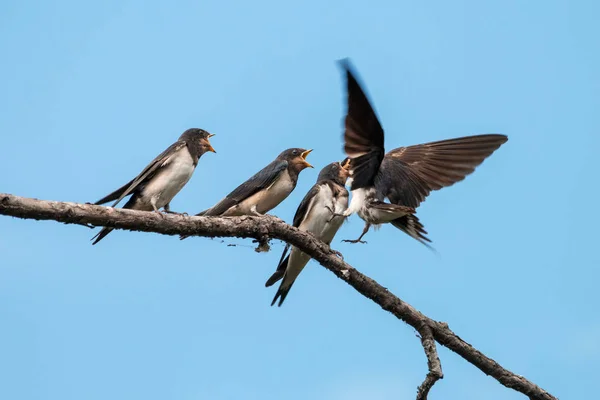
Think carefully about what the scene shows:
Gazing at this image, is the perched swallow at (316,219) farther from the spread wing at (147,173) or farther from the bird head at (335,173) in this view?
the spread wing at (147,173)

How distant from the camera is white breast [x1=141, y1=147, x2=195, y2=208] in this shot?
7566 millimetres

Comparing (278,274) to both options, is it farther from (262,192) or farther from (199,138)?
(199,138)

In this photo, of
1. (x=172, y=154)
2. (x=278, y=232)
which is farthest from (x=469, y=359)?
(x=172, y=154)

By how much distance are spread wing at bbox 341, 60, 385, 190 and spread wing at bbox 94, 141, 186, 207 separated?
1.68 metres

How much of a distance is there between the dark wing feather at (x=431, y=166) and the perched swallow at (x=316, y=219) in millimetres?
483

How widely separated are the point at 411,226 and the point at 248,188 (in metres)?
1.50

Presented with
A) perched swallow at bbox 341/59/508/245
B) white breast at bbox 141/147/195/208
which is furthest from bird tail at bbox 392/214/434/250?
white breast at bbox 141/147/195/208

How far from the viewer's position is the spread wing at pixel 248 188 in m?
7.61

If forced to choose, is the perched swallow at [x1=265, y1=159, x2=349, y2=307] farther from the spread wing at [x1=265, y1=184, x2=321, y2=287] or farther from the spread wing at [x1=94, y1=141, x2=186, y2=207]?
the spread wing at [x1=94, y1=141, x2=186, y2=207]

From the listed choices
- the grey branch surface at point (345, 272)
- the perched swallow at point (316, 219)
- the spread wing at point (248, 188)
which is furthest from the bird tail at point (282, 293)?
the grey branch surface at point (345, 272)

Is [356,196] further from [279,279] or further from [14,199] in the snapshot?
[14,199]

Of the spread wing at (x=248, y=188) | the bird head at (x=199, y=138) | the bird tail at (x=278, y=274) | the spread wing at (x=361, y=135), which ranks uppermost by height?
the spread wing at (x=361, y=135)

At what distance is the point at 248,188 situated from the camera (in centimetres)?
763

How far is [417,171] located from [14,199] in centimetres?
435
